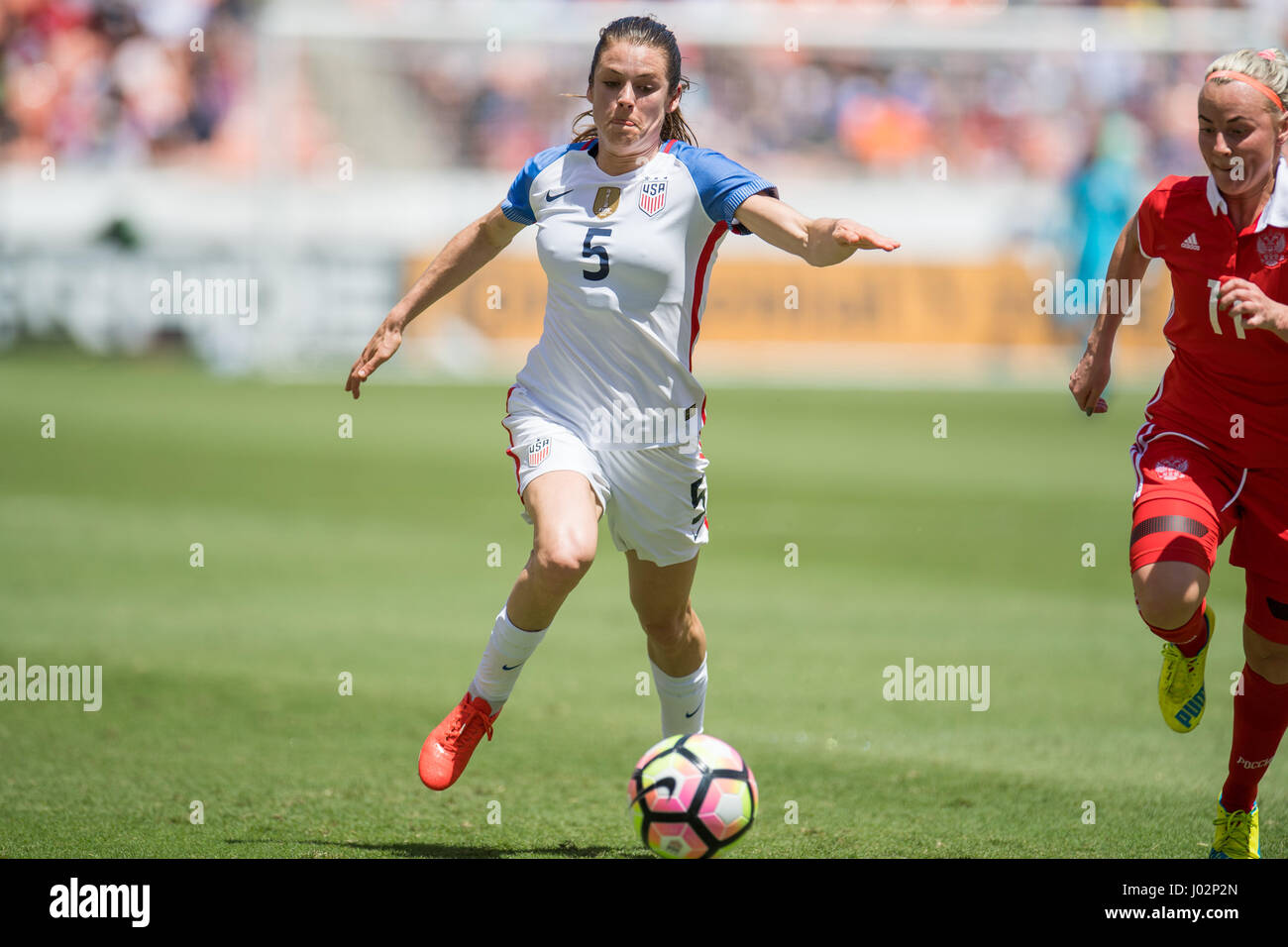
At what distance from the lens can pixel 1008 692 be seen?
23.7 ft

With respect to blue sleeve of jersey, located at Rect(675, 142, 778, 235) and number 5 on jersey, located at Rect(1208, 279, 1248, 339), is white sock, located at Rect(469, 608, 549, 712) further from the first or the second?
number 5 on jersey, located at Rect(1208, 279, 1248, 339)

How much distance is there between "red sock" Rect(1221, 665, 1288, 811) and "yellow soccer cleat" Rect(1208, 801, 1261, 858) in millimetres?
29

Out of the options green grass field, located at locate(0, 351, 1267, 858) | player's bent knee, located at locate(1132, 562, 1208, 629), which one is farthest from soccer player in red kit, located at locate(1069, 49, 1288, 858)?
green grass field, located at locate(0, 351, 1267, 858)

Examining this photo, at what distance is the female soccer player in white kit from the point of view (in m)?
4.81

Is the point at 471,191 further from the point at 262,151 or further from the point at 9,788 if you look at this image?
the point at 9,788

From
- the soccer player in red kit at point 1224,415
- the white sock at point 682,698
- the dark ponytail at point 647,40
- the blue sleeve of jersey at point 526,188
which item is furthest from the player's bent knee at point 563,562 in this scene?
the soccer player in red kit at point 1224,415

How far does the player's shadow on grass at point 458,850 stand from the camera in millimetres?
4734

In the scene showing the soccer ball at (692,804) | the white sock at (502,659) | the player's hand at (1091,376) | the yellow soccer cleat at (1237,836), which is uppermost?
the player's hand at (1091,376)

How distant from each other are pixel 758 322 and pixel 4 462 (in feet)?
34.8

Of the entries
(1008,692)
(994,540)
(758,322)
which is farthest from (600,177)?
(758,322)

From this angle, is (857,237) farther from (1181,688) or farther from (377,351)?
(1181,688)

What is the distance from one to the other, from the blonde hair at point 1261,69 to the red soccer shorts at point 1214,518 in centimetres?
114

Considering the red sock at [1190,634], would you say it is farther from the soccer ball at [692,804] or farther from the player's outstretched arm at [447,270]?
the player's outstretched arm at [447,270]

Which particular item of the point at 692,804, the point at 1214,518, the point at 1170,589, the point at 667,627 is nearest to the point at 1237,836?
the point at 1170,589
